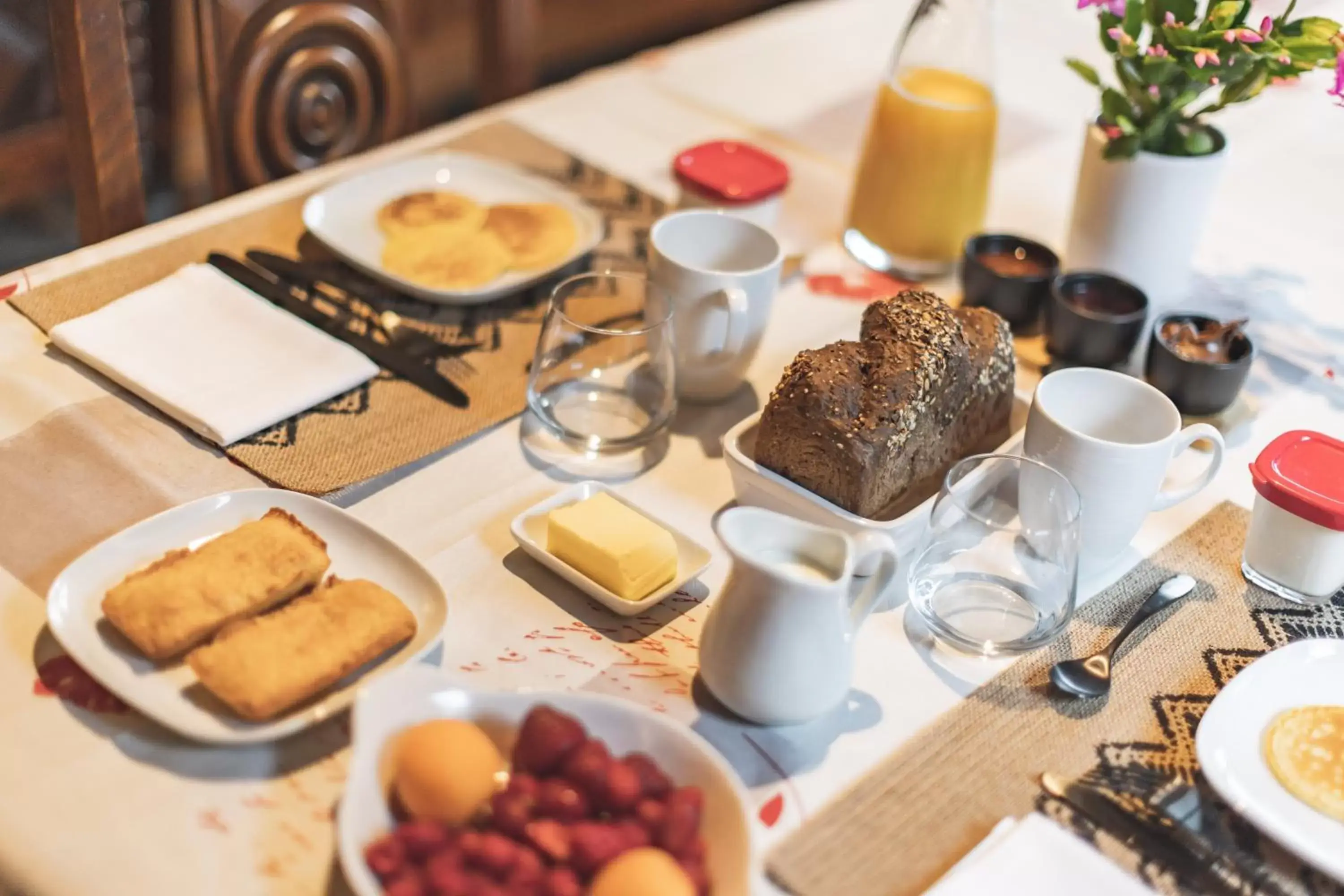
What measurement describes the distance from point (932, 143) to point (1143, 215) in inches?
8.6

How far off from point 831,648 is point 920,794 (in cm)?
10

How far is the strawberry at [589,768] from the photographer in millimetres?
659

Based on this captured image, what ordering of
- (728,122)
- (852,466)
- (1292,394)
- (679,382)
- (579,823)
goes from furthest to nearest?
(728,122) → (1292,394) → (679,382) → (852,466) → (579,823)

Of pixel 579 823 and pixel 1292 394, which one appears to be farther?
pixel 1292 394

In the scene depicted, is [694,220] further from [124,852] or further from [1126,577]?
[124,852]

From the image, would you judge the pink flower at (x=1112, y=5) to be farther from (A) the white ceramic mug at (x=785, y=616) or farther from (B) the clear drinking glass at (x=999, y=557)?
(A) the white ceramic mug at (x=785, y=616)

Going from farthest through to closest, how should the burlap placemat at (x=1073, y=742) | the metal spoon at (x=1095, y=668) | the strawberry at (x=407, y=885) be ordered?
the metal spoon at (x=1095, y=668) < the burlap placemat at (x=1073, y=742) < the strawberry at (x=407, y=885)

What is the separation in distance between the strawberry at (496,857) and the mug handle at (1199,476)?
0.58m

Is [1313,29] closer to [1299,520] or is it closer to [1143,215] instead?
[1143,215]

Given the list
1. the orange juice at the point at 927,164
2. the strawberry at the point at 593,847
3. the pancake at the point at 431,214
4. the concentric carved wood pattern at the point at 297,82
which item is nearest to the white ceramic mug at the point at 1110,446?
the orange juice at the point at 927,164

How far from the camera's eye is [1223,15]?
1111 millimetres

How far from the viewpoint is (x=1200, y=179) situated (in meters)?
1.17

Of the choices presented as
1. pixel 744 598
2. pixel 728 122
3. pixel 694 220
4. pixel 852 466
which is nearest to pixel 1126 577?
pixel 852 466

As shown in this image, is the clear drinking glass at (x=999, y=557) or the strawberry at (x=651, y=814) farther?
the clear drinking glass at (x=999, y=557)
